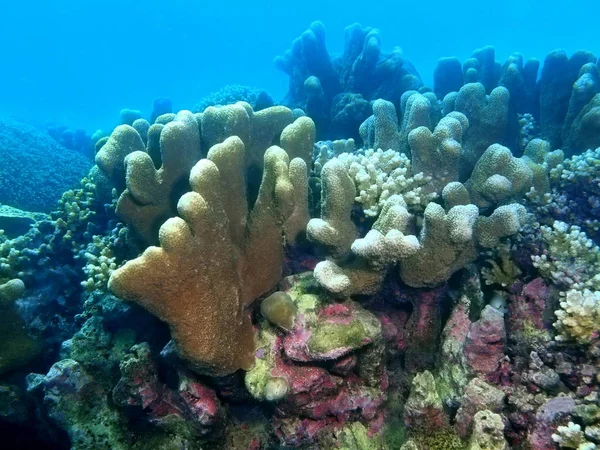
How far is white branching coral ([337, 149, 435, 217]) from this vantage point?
3.73 m

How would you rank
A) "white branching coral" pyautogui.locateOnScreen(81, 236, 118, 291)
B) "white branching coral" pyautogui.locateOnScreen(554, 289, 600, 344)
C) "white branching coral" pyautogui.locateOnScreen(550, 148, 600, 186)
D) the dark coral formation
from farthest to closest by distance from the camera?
the dark coral formation, "white branching coral" pyautogui.locateOnScreen(550, 148, 600, 186), "white branching coral" pyautogui.locateOnScreen(81, 236, 118, 291), "white branching coral" pyautogui.locateOnScreen(554, 289, 600, 344)

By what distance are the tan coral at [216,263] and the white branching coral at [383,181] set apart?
0.80 meters

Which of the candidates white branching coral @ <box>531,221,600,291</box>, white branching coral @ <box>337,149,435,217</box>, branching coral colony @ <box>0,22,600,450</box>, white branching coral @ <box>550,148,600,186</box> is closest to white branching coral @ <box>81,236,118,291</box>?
branching coral colony @ <box>0,22,600,450</box>

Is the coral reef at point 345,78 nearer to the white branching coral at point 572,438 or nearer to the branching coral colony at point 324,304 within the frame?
the branching coral colony at point 324,304

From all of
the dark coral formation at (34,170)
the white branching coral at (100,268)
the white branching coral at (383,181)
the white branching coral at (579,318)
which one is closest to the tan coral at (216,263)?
the white branching coral at (383,181)

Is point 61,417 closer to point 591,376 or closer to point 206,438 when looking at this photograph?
point 206,438

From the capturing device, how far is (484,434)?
2.61 meters

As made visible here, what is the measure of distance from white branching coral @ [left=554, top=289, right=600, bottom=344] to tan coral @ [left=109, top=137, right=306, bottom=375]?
2210 millimetres

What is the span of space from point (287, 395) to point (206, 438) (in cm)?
96

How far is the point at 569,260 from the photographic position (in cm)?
344

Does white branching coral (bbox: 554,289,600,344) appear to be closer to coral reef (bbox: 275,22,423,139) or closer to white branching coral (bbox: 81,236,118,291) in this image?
white branching coral (bbox: 81,236,118,291)

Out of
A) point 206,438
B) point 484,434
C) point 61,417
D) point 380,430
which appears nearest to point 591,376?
point 484,434

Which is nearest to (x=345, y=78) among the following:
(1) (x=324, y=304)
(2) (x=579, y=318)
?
(1) (x=324, y=304)

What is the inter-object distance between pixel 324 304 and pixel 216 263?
928 millimetres
